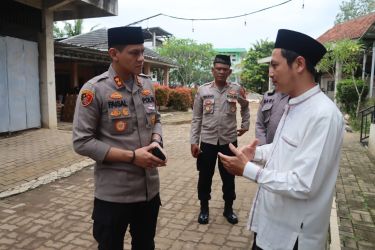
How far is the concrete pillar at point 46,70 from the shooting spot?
10031mm

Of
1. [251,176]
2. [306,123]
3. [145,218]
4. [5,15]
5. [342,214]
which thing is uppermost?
[5,15]

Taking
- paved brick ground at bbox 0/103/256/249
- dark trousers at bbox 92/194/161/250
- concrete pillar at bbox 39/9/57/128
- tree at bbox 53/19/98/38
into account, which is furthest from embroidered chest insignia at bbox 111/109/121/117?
tree at bbox 53/19/98/38

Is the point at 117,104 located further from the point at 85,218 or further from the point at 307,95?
the point at 85,218

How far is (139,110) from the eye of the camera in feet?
7.95

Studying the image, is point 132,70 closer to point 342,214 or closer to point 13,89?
point 342,214

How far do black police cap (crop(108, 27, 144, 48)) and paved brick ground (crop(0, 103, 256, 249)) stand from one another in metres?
2.26

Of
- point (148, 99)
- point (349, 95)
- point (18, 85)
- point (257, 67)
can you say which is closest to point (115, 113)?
point (148, 99)

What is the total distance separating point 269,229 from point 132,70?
1310 millimetres

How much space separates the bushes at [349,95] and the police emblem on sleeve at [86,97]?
533 inches

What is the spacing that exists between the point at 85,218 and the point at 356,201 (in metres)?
Result: 3.83

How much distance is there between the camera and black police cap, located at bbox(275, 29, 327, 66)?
1824 millimetres

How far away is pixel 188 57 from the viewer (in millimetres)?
40219

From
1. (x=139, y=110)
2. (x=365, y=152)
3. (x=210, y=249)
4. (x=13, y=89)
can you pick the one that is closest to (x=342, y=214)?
(x=210, y=249)

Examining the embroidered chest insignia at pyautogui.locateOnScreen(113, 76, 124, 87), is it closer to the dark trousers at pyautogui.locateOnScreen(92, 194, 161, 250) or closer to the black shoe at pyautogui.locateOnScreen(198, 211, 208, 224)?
the dark trousers at pyautogui.locateOnScreen(92, 194, 161, 250)
